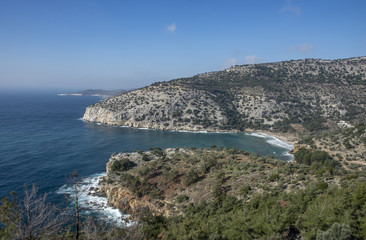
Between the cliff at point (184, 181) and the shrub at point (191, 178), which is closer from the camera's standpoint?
the cliff at point (184, 181)

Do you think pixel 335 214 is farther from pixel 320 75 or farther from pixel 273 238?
pixel 320 75

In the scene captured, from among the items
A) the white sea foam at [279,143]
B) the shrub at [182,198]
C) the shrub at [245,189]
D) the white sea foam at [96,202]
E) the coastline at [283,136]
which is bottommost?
the white sea foam at [96,202]

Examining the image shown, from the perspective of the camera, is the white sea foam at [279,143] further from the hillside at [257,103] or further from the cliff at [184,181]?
the cliff at [184,181]

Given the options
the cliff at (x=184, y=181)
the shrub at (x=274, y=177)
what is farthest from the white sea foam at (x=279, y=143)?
the shrub at (x=274, y=177)

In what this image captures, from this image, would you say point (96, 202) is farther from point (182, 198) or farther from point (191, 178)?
point (191, 178)

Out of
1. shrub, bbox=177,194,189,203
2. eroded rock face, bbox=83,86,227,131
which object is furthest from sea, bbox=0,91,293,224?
shrub, bbox=177,194,189,203

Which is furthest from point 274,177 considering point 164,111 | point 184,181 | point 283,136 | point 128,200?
point 164,111

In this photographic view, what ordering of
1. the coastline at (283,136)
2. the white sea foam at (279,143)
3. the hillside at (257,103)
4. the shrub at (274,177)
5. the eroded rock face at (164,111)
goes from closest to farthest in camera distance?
the shrub at (274,177) → the white sea foam at (279,143) → the coastline at (283,136) → the hillside at (257,103) → the eroded rock face at (164,111)

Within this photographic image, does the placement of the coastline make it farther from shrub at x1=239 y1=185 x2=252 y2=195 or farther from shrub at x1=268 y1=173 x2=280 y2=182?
shrub at x1=239 y1=185 x2=252 y2=195
